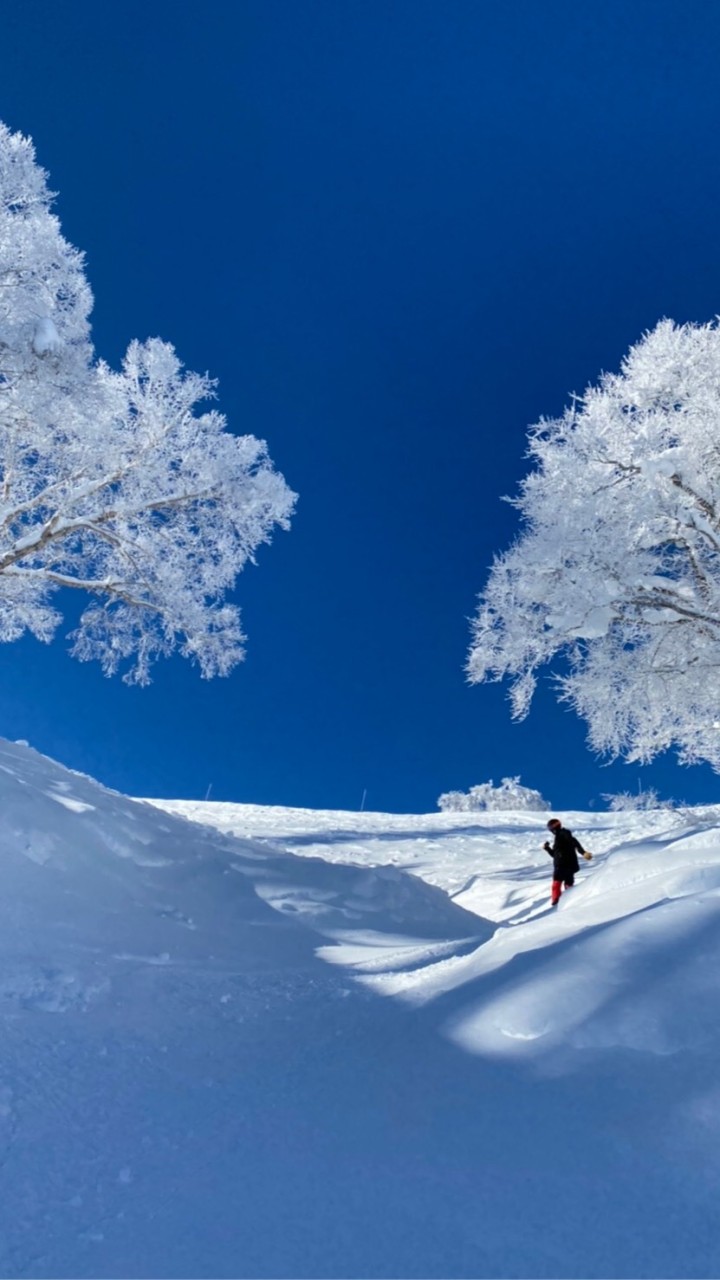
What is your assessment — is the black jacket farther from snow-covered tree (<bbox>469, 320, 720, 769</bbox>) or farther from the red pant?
snow-covered tree (<bbox>469, 320, 720, 769</bbox>)

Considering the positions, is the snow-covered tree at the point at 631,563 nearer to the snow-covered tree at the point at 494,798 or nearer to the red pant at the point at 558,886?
the red pant at the point at 558,886

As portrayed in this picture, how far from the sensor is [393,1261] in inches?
86.3

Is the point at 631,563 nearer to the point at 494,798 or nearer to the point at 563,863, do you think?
the point at 563,863

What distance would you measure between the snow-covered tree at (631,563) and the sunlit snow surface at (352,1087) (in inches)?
193

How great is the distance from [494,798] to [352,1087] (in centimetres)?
4635

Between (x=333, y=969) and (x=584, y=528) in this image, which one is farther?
(x=584, y=528)

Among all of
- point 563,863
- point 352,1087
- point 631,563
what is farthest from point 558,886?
point 352,1087

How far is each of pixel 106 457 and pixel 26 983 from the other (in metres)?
9.96

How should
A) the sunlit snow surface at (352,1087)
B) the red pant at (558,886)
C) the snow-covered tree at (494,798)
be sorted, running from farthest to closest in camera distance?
the snow-covered tree at (494,798) → the red pant at (558,886) → the sunlit snow surface at (352,1087)

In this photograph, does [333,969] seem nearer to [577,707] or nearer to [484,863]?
[577,707]

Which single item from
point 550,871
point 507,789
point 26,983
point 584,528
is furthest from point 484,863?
point 507,789

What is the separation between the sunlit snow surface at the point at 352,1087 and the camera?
7.50ft

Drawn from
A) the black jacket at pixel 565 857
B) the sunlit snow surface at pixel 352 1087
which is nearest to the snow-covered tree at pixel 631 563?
the black jacket at pixel 565 857

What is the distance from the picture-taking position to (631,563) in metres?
10.2
